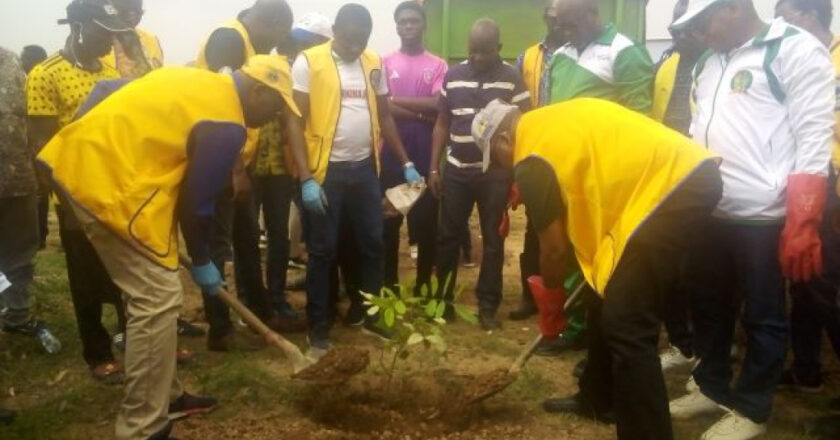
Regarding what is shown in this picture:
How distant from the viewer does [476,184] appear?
15.7 feet

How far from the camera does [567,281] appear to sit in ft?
12.6

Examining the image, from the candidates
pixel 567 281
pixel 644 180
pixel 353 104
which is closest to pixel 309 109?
pixel 353 104

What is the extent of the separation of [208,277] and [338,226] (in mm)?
1136

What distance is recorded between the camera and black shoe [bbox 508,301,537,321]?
521 centimetres

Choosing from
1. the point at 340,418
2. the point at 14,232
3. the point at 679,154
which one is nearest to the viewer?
the point at 679,154

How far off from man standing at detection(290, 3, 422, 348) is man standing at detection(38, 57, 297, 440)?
116cm

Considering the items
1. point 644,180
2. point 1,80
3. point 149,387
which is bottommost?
point 149,387

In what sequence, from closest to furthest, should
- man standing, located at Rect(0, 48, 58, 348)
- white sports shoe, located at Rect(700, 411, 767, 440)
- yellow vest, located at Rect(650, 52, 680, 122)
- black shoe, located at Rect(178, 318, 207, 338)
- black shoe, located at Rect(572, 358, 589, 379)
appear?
1. white sports shoe, located at Rect(700, 411, 767, 440)
2. man standing, located at Rect(0, 48, 58, 348)
3. black shoe, located at Rect(572, 358, 589, 379)
4. yellow vest, located at Rect(650, 52, 680, 122)
5. black shoe, located at Rect(178, 318, 207, 338)

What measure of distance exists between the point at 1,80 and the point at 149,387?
2.07 meters

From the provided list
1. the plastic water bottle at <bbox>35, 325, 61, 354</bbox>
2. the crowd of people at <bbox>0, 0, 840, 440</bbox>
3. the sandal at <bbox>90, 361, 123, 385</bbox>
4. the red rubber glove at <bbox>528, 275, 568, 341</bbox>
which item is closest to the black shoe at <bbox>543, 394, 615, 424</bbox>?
the crowd of people at <bbox>0, 0, 840, 440</bbox>

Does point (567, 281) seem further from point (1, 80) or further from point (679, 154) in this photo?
point (1, 80)

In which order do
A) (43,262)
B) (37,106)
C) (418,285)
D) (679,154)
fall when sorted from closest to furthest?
(679,154)
(37,106)
(418,285)
(43,262)

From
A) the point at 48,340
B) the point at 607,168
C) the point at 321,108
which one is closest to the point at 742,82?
the point at 607,168

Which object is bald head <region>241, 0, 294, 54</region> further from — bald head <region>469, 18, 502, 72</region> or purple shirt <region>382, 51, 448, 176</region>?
bald head <region>469, 18, 502, 72</region>
